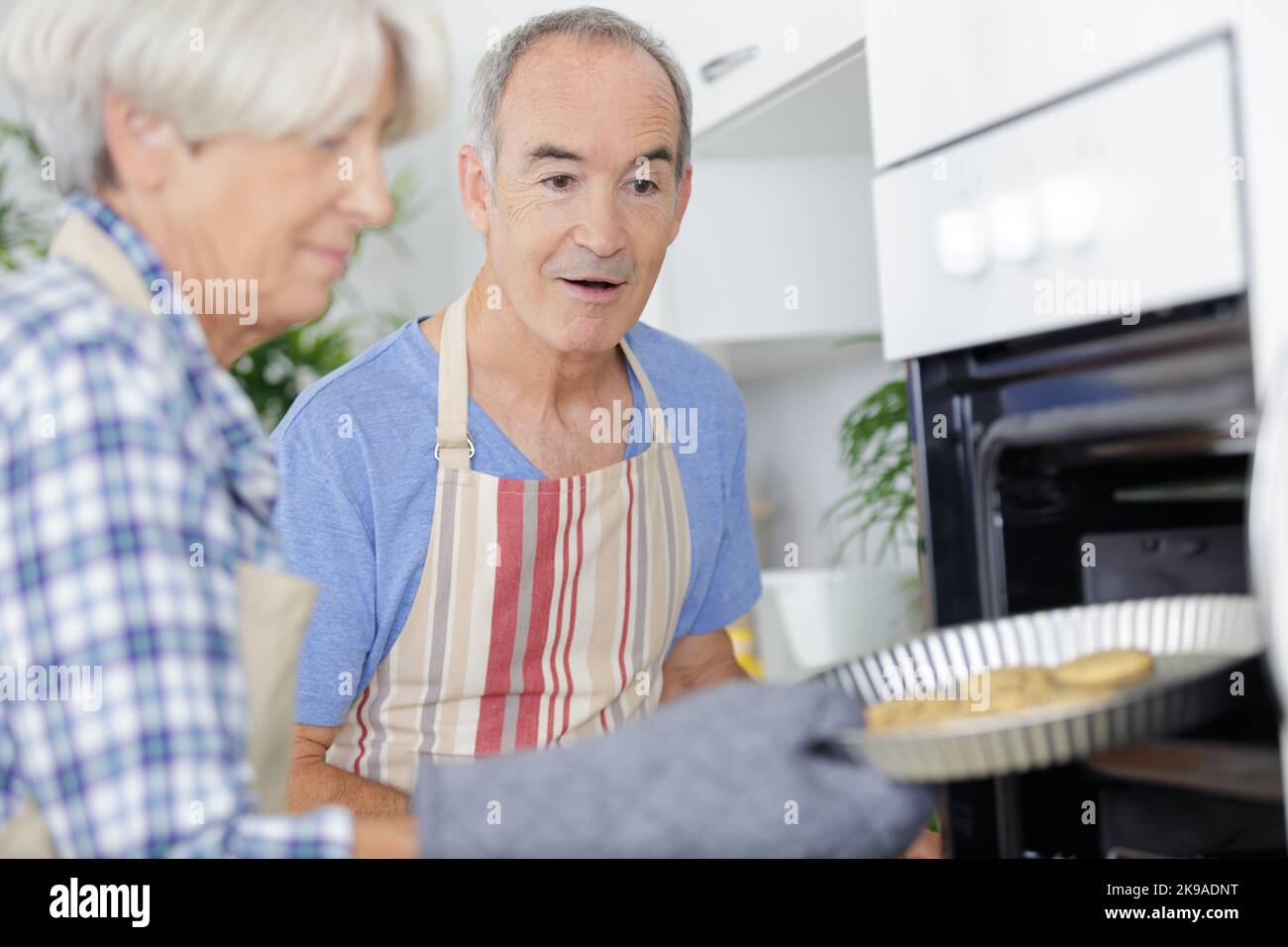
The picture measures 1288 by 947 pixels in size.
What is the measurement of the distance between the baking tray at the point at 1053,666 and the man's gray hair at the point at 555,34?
428 millimetres

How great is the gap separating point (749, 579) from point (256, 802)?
66 cm

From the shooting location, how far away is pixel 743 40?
119cm

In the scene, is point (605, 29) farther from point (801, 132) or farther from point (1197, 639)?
point (1197, 639)

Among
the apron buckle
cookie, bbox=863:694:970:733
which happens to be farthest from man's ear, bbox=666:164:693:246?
cookie, bbox=863:694:970:733

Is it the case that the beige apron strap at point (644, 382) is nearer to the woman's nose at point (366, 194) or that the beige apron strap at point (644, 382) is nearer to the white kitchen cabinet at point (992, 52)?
the white kitchen cabinet at point (992, 52)

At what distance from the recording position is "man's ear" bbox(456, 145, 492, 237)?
0.98 metres

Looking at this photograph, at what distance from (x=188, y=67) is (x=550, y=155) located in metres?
0.38

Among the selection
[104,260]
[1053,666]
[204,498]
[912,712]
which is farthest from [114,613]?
[1053,666]

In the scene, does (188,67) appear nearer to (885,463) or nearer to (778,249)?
(778,249)

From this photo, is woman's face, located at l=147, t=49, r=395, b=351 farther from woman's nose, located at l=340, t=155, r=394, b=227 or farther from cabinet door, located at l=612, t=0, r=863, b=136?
cabinet door, located at l=612, t=0, r=863, b=136

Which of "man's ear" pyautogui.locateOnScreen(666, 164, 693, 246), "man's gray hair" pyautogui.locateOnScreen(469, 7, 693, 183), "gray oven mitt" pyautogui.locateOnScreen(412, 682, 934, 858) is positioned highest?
"man's gray hair" pyautogui.locateOnScreen(469, 7, 693, 183)

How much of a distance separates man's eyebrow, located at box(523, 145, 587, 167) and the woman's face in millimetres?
308

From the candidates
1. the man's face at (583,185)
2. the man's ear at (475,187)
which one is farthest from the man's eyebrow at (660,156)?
the man's ear at (475,187)

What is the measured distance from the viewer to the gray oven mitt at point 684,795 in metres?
0.53
